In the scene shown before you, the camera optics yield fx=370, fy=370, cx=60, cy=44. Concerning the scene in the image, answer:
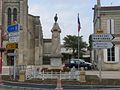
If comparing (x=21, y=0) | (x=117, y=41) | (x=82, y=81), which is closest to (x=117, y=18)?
(x=117, y=41)

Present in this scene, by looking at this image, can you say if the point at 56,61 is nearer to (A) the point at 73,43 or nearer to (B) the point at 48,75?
(B) the point at 48,75

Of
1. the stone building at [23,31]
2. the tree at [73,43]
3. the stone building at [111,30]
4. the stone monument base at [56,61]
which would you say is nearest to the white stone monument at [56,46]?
the stone monument base at [56,61]

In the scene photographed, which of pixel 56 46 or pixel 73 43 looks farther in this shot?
pixel 73 43

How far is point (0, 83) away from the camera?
2434cm

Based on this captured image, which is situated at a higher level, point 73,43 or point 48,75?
point 73,43

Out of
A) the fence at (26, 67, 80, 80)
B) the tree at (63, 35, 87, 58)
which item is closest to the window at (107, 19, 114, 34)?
the fence at (26, 67, 80, 80)

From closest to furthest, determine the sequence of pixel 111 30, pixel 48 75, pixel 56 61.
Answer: pixel 48 75
pixel 56 61
pixel 111 30

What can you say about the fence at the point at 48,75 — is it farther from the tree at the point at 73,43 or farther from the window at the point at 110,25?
the tree at the point at 73,43

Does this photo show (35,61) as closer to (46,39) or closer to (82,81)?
(46,39)

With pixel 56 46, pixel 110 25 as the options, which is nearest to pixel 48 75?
pixel 56 46

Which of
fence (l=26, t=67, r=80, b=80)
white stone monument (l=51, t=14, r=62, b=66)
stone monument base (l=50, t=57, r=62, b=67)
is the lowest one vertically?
fence (l=26, t=67, r=80, b=80)

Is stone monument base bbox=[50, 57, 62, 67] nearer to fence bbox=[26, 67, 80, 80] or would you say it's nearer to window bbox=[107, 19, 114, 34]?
fence bbox=[26, 67, 80, 80]

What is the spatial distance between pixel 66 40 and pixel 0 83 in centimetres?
8027

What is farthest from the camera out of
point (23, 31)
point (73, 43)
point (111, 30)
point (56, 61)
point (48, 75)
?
point (73, 43)
